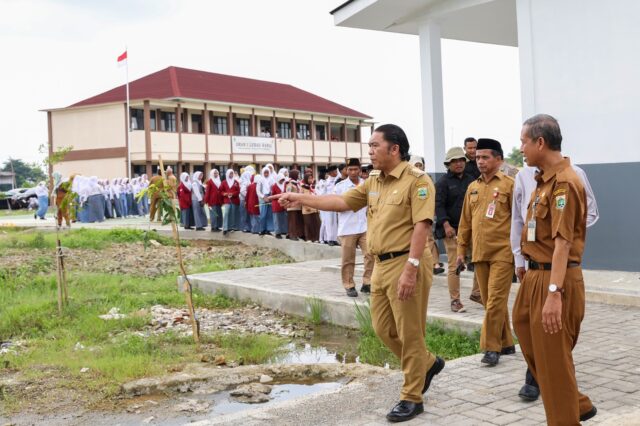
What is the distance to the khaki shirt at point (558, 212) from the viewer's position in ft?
11.7

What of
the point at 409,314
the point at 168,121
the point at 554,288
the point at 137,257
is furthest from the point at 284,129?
the point at 554,288

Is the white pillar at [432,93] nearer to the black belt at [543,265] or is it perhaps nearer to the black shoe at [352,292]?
the black shoe at [352,292]

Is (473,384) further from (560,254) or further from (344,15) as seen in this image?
(344,15)


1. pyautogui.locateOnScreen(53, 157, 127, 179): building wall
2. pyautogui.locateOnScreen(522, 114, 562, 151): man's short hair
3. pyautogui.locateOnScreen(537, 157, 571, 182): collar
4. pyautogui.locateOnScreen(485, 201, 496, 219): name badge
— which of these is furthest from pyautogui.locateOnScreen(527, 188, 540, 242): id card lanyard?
pyautogui.locateOnScreen(53, 157, 127, 179): building wall

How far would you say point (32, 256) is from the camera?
587 inches

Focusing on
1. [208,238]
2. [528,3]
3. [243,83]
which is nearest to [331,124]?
[243,83]

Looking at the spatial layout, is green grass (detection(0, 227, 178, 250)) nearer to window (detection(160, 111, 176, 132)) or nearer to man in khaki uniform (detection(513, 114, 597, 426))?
man in khaki uniform (detection(513, 114, 597, 426))

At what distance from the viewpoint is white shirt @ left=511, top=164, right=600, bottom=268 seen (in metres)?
4.66

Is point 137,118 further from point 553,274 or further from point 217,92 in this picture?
point 553,274

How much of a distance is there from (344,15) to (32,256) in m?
8.36

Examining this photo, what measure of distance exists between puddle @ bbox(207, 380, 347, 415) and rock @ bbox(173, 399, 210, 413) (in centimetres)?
7

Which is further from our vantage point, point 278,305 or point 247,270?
point 247,270

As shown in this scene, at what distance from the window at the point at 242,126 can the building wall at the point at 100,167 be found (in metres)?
9.29

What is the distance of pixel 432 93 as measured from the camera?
1215 cm
